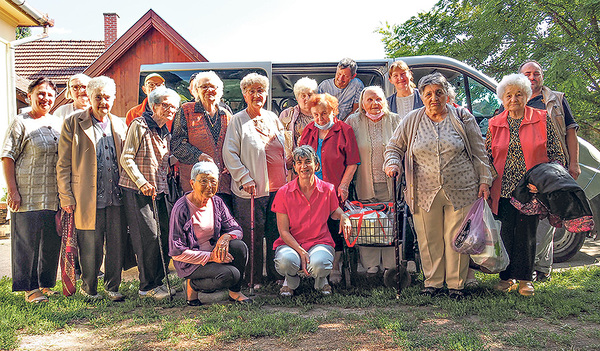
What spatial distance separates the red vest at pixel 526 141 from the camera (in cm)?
416

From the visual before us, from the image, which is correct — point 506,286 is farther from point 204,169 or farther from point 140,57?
point 140,57

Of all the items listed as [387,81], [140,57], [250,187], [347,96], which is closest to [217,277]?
[250,187]

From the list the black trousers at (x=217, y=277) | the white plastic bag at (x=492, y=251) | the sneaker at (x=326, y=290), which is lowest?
the sneaker at (x=326, y=290)

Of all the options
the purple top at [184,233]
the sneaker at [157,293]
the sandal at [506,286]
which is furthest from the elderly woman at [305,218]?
the sandal at [506,286]

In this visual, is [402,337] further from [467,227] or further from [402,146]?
[402,146]

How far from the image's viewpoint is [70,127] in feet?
14.2

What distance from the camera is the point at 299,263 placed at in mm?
4227

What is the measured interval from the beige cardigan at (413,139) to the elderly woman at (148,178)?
6.59 feet

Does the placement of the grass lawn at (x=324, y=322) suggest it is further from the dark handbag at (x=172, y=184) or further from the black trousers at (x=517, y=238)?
the dark handbag at (x=172, y=184)

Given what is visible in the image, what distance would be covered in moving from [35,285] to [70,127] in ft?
4.70

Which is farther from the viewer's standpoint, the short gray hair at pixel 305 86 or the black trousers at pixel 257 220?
the short gray hair at pixel 305 86

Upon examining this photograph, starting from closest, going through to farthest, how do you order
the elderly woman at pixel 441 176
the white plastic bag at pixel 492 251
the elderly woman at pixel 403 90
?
the white plastic bag at pixel 492 251, the elderly woman at pixel 441 176, the elderly woman at pixel 403 90

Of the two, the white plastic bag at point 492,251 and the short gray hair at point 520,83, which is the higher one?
the short gray hair at point 520,83

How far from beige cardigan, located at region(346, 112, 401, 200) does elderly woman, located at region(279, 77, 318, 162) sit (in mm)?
527
